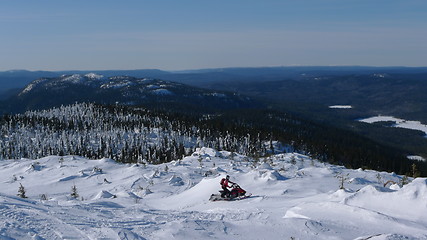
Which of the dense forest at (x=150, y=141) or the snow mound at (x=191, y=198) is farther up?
the snow mound at (x=191, y=198)

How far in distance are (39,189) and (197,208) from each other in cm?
2506

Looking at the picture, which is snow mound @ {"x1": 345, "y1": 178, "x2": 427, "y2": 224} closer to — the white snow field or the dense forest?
the white snow field

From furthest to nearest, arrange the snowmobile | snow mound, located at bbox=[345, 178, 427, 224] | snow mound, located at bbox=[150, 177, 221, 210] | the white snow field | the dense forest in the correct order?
1. the dense forest
2. snow mound, located at bbox=[150, 177, 221, 210]
3. the snowmobile
4. snow mound, located at bbox=[345, 178, 427, 224]
5. the white snow field

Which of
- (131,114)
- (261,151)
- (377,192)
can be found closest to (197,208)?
(377,192)

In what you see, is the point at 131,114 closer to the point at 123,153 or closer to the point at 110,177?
the point at 123,153

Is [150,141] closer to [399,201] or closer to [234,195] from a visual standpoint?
[234,195]

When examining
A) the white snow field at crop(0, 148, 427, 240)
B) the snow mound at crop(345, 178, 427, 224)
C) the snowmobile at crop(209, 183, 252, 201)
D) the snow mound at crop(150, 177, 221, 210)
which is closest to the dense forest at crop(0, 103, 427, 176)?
the snow mound at crop(150, 177, 221, 210)

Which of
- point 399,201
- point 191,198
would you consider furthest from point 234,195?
point 399,201

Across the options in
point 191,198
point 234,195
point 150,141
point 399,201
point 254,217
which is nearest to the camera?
point 399,201

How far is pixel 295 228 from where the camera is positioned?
15375 mm

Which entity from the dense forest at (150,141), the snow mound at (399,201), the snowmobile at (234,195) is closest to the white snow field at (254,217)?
the snow mound at (399,201)

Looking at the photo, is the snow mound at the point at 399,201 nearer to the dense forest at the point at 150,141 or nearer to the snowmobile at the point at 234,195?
the snowmobile at the point at 234,195

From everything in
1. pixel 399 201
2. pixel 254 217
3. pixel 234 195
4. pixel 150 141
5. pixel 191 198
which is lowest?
pixel 150 141

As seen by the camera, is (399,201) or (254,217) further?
(254,217)
